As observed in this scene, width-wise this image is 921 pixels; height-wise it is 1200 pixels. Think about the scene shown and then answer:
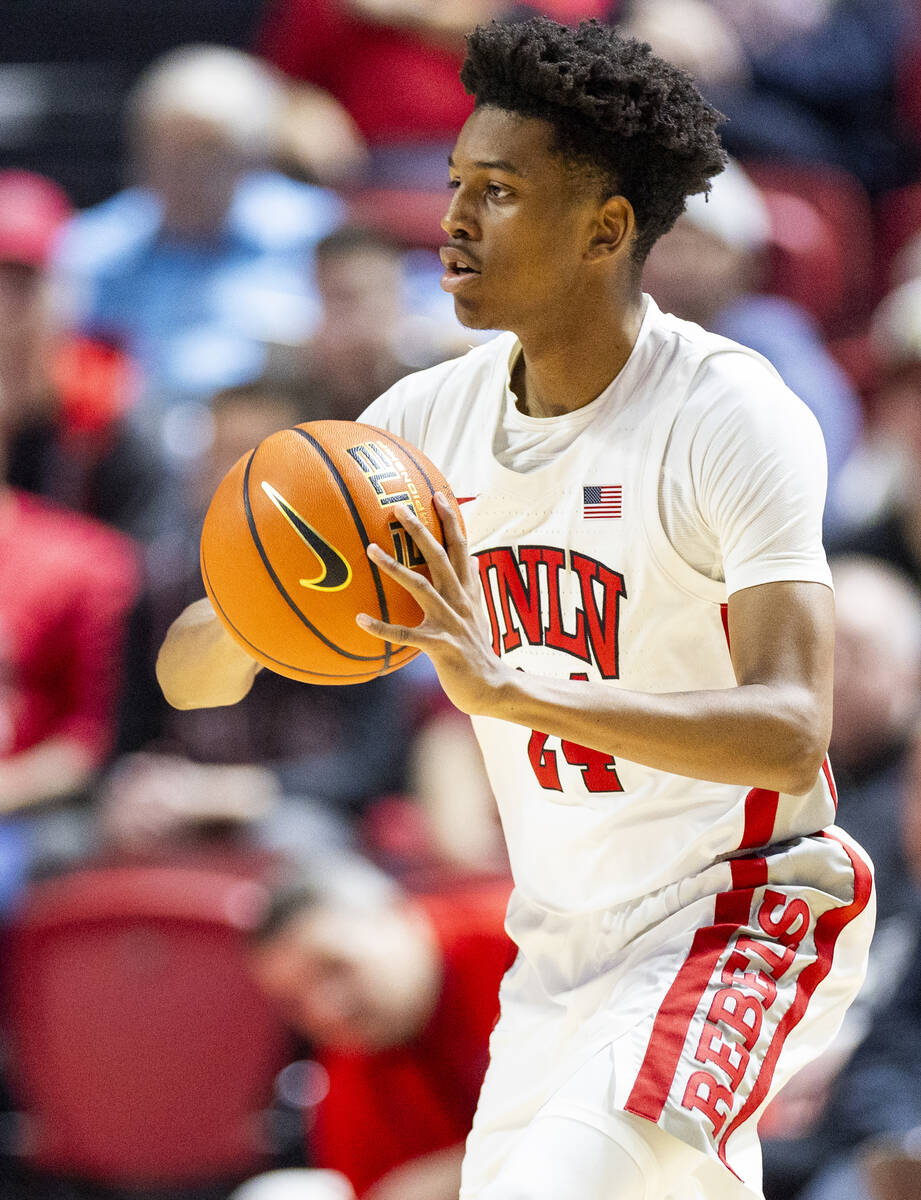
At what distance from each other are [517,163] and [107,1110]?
10.0ft

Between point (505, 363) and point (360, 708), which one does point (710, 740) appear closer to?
point (505, 363)

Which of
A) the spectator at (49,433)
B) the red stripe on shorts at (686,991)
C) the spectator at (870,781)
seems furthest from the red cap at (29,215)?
the red stripe on shorts at (686,991)

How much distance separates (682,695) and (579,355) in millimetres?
607

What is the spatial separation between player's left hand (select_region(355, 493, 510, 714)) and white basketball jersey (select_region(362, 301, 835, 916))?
1.14ft

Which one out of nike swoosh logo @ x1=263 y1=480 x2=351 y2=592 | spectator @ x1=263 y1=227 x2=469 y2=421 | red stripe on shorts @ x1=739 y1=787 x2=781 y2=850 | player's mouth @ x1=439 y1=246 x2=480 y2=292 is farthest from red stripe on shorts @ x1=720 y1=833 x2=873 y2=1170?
spectator @ x1=263 y1=227 x2=469 y2=421

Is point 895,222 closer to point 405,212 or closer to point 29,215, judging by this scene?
point 405,212

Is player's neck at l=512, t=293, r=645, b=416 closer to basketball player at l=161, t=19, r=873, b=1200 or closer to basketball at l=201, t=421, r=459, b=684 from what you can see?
basketball player at l=161, t=19, r=873, b=1200

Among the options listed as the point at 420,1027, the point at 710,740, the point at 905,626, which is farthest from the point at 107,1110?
the point at 710,740

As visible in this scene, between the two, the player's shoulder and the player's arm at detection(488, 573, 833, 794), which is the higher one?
the player's shoulder

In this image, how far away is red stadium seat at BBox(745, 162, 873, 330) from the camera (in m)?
6.85

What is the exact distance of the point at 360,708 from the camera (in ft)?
16.9

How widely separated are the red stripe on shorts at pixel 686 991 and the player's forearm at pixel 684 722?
0.31m

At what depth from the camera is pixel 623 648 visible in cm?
250

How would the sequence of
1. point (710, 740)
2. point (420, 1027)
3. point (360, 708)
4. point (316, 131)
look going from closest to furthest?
1. point (710, 740)
2. point (420, 1027)
3. point (360, 708)
4. point (316, 131)
